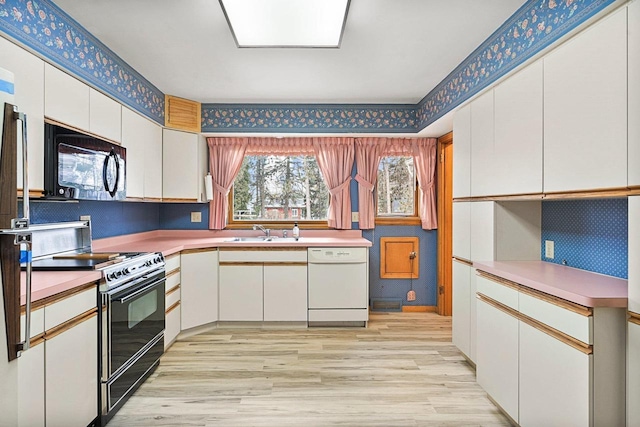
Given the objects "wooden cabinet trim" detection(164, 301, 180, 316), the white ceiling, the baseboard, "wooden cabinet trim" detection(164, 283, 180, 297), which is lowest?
the baseboard

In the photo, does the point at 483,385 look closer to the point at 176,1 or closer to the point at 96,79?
the point at 176,1

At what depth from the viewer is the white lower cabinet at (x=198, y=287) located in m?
3.50

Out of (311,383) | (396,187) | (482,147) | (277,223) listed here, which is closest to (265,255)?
(277,223)

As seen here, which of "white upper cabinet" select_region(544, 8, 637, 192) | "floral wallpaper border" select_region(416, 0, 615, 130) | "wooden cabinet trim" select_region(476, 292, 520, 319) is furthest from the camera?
"wooden cabinet trim" select_region(476, 292, 520, 319)

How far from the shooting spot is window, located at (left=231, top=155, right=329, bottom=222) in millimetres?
4484

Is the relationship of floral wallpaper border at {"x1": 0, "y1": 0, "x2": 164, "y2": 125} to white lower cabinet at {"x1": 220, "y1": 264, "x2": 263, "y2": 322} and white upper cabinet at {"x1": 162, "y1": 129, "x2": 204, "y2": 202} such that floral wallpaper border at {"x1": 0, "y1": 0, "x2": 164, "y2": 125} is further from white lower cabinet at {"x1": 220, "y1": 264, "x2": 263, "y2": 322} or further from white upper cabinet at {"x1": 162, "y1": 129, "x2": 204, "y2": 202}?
white lower cabinet at {"x1": 220, "y1": 264, "x2": 263, "y2": 322}

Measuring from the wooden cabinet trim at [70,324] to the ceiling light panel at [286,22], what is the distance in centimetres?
178

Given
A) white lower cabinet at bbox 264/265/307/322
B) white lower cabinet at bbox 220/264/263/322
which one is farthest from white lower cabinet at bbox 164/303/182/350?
white lower cabinet at bbox 264/265/307/322

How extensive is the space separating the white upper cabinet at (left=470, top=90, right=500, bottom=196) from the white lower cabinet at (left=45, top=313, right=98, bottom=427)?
2588 millimetres

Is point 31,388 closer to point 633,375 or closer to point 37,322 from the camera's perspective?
point 37,322

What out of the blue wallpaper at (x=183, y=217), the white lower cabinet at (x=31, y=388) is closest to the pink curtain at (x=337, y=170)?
the blue wallpaper at (x=183, y=217)

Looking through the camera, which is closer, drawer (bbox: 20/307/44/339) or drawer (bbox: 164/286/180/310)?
drawer (bbox: 20/307/44/339)

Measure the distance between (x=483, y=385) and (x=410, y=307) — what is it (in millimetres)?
2077

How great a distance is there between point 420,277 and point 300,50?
9.77 feet
